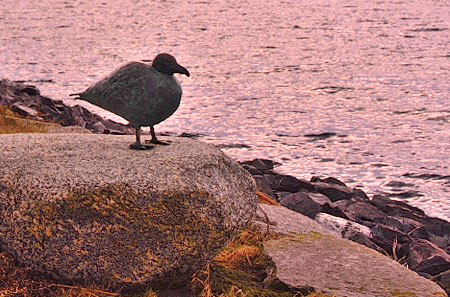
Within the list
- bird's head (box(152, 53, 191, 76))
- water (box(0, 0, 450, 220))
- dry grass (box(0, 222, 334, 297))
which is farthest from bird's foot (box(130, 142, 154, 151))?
water (box(0, 0, 450, 220))

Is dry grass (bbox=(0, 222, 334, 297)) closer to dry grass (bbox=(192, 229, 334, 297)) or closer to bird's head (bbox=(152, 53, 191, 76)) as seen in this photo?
dry grass (bbox=(192, 229, 334, 297))

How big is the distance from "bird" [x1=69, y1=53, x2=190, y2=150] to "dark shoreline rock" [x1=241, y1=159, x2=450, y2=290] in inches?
123

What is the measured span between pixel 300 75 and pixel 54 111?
8060 millimetres

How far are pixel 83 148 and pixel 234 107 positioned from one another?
35.7 feet

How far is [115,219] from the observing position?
5.38m

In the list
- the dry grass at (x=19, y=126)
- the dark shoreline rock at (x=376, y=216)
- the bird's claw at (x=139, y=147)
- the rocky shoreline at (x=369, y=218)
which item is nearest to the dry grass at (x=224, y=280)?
the bird's claw at (x=139, y=147)

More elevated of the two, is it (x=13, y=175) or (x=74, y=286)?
(x=13, y=175)

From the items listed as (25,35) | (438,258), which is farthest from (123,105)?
(25,35)

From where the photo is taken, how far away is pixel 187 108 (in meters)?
17.0

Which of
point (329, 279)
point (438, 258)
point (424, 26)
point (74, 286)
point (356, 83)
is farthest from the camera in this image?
point (424, 26)

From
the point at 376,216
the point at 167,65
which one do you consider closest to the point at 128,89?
the point at 167,65

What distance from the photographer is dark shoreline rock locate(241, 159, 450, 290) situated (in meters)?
8.39

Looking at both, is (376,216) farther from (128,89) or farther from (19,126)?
(128,89)

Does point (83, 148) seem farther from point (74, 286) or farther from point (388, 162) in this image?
point (388, 162)
